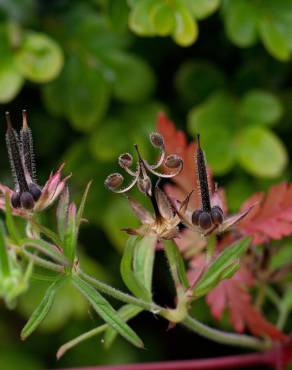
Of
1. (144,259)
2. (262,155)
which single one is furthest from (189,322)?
(262,155)

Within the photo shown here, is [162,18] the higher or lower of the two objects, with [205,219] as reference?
higher

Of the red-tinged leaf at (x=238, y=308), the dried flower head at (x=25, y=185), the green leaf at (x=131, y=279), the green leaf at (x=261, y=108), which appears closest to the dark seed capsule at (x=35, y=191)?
the dried flower head at (x=25, y=185)

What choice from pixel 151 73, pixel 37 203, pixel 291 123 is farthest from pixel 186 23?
pixel 37 203

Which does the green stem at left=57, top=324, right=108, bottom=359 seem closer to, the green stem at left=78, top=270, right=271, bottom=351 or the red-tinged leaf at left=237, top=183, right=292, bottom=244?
the green stem at left=78, top=270, right=271, bottom=351

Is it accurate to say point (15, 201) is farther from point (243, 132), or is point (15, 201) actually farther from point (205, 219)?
point (243, 132)

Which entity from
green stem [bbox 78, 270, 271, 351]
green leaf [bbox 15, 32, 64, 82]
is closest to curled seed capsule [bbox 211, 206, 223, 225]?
green stem [bbox 78, 270, 271, 351]

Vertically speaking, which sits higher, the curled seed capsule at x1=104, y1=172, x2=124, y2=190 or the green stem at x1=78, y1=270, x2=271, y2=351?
the curled seed capsule at x1=104, y1=172, x2=124, y2=190

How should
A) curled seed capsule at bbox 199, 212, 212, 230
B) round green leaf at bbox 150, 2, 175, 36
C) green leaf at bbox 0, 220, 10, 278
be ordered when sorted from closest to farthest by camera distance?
1. green leaf at bbox 0, 220, 10, 278
2. curled seed capsule at bbox 199, 212, 212, 230
3. round green leaf at bbox 150, 2, 175, 36
